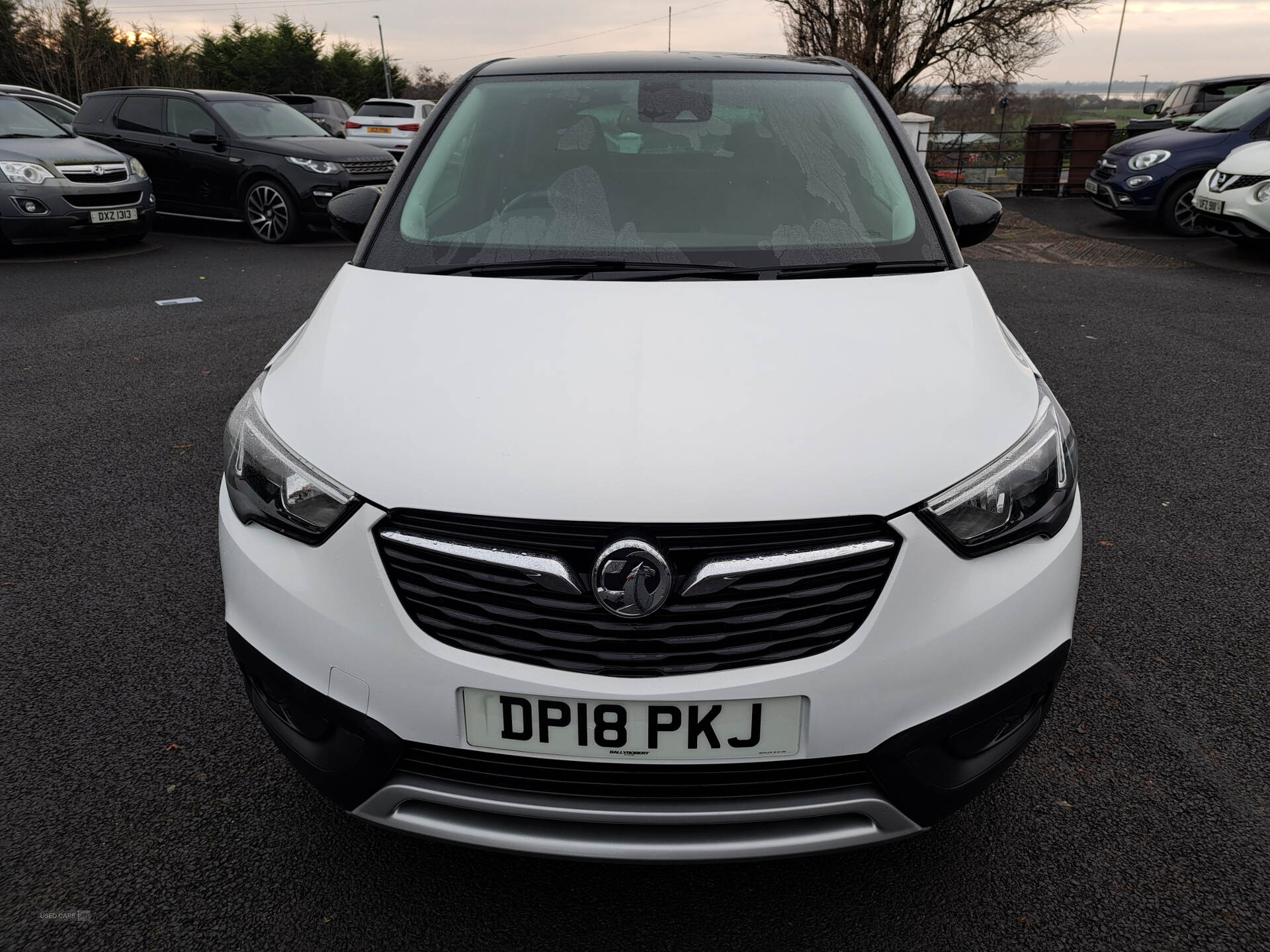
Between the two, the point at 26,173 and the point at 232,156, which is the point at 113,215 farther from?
the point at 232,156

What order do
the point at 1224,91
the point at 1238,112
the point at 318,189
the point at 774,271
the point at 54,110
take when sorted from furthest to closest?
the point at 1224,91, the point at 54,110, the point at 1238,112, the point at 318,189, the point at 774,271

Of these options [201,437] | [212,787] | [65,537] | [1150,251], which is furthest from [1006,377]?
[1150,251]

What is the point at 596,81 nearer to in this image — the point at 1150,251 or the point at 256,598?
the point at 256,598

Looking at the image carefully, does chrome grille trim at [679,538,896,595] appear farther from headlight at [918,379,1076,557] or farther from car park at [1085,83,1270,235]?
car park at [1085,83,1270,235]

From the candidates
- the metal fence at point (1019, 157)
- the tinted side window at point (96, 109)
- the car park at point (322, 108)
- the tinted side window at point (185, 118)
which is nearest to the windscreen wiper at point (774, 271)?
the tinted side window at point (185, 118)

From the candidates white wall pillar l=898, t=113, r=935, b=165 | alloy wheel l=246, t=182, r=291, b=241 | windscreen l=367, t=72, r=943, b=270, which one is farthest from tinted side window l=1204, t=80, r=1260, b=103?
windscreen l=367, t=72, r=943, b=270

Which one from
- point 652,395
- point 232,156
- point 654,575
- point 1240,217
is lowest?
point 1240,217

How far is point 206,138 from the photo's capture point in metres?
10.9

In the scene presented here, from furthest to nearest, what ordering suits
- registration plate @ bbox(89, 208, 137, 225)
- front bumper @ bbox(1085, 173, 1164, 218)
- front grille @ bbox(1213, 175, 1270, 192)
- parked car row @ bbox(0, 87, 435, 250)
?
1. front bumper @ bbox(1085, 173, 1164, 218)
2. registration plate @ bbox(89, 208, 137, 225)
3. parked car row @ bbox(0, 87, 435, 250)
4. front grille @ bbox(1213, 175, 1270, 192)

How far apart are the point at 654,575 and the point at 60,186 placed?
→ 10134 millimetres

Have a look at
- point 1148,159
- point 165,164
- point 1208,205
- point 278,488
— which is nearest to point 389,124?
point 165,164

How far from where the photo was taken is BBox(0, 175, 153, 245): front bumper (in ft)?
30.5

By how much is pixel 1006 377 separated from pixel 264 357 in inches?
206

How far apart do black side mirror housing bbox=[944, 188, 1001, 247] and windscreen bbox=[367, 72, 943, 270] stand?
1.44ft
